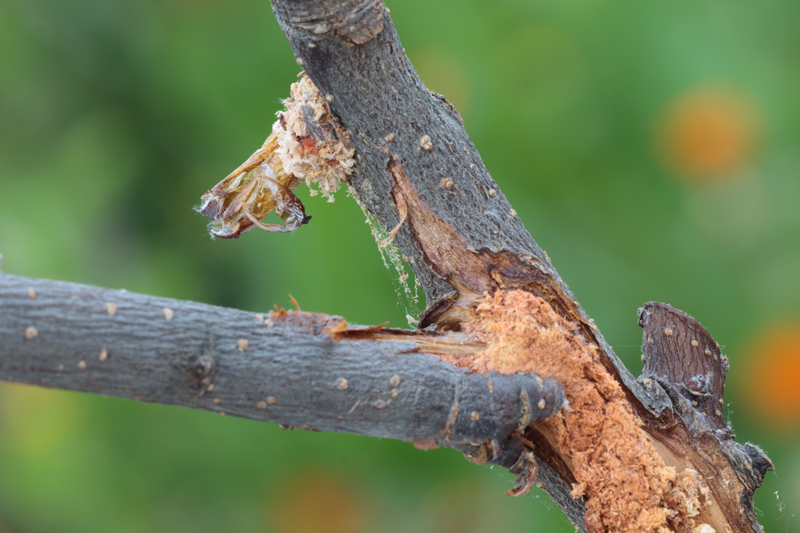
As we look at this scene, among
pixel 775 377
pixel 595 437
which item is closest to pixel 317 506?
pixel 775 377

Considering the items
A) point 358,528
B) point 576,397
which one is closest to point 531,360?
point 576,397

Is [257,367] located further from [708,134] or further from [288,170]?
[708,134]

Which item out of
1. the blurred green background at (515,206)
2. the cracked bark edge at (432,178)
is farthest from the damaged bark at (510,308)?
the blurred green background at (515,206)

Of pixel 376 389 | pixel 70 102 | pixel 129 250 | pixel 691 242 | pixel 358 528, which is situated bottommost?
pixel 376 389

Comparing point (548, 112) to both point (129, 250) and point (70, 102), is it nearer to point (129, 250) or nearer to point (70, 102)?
point (129, 250)

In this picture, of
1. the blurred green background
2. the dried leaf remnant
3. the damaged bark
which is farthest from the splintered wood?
the blurred green background
